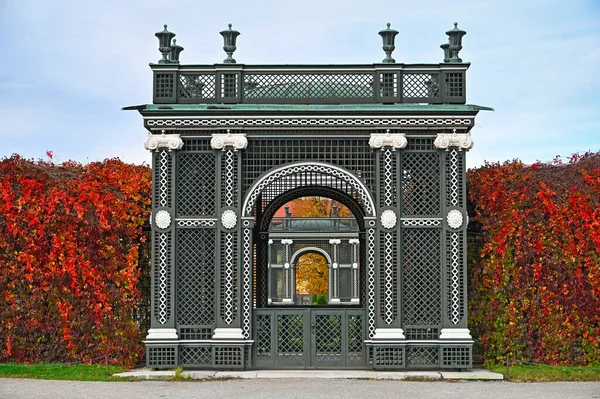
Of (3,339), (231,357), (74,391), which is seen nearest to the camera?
(74,391)

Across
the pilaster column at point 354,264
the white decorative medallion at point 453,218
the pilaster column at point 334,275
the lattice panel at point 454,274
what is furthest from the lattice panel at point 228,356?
the pilaster column at point 334,275

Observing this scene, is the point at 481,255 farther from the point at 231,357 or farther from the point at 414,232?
the point at 231,357

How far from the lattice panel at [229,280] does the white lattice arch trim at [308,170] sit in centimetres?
56

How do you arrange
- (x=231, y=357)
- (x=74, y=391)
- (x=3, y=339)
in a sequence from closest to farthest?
(x=74, y=391)
(x=231, y=357)
(x=3, y=339)

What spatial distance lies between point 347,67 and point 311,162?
165 centimetres

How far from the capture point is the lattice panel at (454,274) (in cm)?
1402

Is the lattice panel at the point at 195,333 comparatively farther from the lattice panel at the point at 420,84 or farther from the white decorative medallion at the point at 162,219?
the lattice panel at the point at 420,84

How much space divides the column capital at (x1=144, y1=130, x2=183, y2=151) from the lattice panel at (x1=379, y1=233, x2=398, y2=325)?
139 inches

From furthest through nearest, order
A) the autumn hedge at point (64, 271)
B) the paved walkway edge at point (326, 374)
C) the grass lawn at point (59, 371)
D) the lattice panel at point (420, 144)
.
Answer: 1. the autumn hedge at point (64, 271)
2. the lattice panel at point (420, 144)
3. the grass lawn at point (59, 371)
4. the paved walkway edge at point (326, 374)

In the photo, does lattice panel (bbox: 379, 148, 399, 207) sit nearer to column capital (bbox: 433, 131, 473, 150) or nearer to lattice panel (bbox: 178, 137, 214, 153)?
column capital (bbox: 433, 131, 473, 150)

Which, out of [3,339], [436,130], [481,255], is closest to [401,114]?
[436,130]

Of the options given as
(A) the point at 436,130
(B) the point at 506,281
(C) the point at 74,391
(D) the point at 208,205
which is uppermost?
(A) the point at 436,130

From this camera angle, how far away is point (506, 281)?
14766 mm

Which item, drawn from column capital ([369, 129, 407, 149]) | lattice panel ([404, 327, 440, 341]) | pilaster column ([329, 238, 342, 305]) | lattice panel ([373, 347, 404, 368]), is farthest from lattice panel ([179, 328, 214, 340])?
pilaster column ([329, 238, 342, 305])
